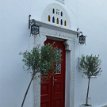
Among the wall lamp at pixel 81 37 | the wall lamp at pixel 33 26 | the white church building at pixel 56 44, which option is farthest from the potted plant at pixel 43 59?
the wall lamp at pixel 81 37

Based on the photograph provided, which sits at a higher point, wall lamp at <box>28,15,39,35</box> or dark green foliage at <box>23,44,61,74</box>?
wall lamp at <box>28,15,39,35</box>

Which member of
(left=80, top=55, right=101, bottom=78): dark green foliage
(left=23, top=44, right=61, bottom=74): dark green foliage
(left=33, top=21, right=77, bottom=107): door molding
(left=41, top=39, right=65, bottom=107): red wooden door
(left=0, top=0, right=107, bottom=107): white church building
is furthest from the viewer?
(left=80, top=55, right=101, bottom=78): dark green foliage

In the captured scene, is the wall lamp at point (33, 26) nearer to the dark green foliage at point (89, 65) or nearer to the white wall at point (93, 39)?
the white wall at point (93, 39)

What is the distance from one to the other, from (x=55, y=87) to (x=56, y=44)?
119 centimetres

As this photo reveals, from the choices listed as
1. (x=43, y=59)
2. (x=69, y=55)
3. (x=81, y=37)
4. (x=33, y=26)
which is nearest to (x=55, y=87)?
(x=69, y=55)

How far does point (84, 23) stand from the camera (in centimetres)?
955

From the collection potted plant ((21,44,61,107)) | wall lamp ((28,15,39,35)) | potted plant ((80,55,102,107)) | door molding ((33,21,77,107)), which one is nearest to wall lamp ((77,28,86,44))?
door molding ((33,21,77,107))

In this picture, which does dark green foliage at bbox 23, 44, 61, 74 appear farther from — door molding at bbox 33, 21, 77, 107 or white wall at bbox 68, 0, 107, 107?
white wall at bbox 68, 0, 107, 107

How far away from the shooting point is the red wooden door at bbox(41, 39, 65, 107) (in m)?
7.90

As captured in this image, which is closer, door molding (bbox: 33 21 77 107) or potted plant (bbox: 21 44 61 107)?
potted plant (bbox: 21 44 61 107)

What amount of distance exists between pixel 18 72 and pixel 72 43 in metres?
2.65

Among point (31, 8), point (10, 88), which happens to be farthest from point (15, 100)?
point (31, 8)

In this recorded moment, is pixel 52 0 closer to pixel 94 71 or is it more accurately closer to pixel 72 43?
pixel 72 43

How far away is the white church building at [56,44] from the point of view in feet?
21.2
